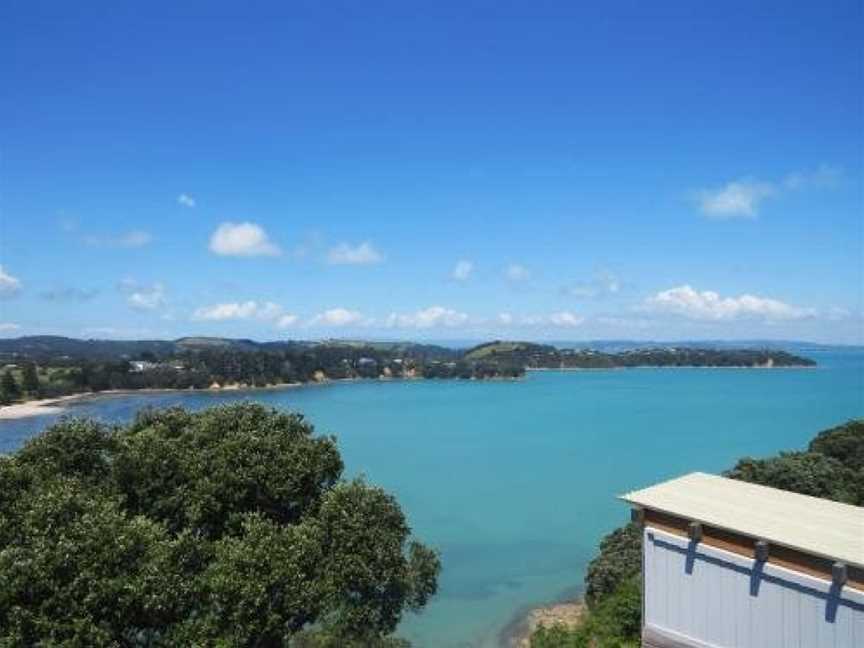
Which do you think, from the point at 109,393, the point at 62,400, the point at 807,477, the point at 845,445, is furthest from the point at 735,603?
the point at 109,393

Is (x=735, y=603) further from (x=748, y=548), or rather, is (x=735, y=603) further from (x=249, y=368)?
(x=249, y=368)

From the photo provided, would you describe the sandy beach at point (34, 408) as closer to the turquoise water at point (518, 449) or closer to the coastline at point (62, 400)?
the coastline at point (62, 400)

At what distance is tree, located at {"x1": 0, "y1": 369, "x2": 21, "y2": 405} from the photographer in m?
87.6

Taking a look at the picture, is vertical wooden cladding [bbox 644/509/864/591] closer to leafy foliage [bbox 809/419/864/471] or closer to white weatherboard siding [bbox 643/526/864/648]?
white weatherboard siding [bbox 643/526/864/648]

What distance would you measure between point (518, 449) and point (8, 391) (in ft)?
208

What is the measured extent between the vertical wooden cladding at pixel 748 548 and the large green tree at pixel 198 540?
15.1ft

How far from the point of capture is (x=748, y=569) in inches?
328

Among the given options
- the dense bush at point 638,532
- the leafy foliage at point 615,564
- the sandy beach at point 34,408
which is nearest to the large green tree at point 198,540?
the dense bush at point 638,532

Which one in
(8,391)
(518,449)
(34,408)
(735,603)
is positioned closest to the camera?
(735,603)

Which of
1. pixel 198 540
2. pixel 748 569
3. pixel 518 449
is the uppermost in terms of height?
pixel 748 569

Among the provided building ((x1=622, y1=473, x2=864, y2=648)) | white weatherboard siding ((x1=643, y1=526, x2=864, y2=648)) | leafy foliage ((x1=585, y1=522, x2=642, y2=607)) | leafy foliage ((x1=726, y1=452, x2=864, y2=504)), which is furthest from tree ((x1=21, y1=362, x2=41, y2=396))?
white weatherboard siding ((x1=643, y1=526, x2=864, y2=648))

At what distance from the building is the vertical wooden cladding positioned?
0.03 feet

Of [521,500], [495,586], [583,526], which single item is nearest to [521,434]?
[521,500]

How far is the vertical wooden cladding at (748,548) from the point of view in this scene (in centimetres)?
763
